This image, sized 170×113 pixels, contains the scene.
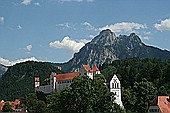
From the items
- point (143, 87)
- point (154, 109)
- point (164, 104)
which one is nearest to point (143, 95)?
point (143, 87)

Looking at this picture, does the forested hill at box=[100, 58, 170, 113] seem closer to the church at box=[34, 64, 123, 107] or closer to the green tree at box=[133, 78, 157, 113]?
the green tree at box=[133, 78, 157, 113]

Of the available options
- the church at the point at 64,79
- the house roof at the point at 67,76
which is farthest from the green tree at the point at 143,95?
the house roof at the point at 67,76

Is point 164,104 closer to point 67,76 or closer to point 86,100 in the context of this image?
point 86,100

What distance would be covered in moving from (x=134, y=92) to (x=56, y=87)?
44.3 m

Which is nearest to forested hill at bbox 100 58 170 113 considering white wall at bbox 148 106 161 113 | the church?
white wall at bbox 148 106 161 113

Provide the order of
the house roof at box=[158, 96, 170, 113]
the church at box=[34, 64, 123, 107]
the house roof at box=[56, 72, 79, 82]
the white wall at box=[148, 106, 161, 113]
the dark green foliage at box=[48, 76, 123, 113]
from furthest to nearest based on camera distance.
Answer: the house roof at box=[56, 72, 79, 82]
the church at box=[34, 64, 123, 107]
the house roof at box=[158, 96, 170, 113]
the white wall at box=[148, 106, 161, 113]
the dark green foliage at box=[48, 76, 123, 113]

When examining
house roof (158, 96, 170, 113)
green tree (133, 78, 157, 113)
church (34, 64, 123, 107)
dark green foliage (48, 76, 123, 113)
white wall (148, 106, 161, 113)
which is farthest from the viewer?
church (34, 64, 123, 107)

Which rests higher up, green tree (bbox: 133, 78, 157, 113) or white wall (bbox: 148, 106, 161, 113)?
green tree (bbox: 133, 78, 157, 113)

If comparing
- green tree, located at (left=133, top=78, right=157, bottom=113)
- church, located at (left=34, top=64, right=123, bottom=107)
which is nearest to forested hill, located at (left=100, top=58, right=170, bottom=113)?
green tree, located at (left=133, top=78, right=157, bottom=113)

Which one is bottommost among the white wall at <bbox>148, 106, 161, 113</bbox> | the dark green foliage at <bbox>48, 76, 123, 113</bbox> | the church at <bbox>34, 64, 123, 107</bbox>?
the white wall at <bbox>148, 106, 161, 113</bbox>

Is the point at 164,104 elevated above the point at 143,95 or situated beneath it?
situated beneath

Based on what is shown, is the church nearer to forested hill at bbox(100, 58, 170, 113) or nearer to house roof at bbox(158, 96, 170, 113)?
forested hill at bbox(100, 58, 170, 113)

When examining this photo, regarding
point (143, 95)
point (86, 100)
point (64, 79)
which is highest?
point (64, 79)

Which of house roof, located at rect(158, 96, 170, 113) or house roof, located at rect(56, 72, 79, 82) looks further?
house roof, located at rect(56, 72, 79, 82)
